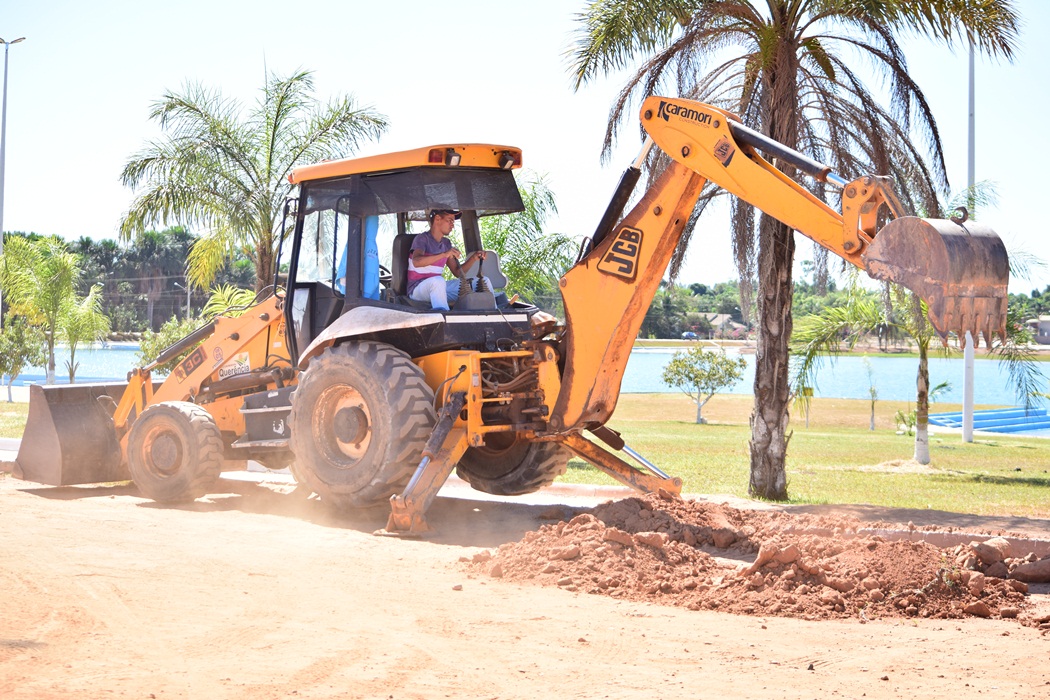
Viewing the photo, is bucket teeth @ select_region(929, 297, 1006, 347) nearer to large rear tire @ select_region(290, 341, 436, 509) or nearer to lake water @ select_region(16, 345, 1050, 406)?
large rear tire @ select_region(290, 341, 436, 509)

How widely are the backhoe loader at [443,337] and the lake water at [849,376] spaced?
149 feet

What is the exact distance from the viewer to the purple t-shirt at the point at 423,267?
1001 centimetres

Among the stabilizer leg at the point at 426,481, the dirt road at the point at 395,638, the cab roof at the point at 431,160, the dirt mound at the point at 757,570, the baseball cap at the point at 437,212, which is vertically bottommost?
the dirt road at the point at 395,638

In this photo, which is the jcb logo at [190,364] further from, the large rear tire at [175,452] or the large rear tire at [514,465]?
the large rear tire at [514,465]

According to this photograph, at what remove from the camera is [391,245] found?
10344mm

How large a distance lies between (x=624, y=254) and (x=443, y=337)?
1.71 meters

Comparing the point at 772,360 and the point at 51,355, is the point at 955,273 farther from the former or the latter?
the point at 51,355

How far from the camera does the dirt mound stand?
6785mm

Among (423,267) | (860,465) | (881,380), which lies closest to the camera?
(423,267)

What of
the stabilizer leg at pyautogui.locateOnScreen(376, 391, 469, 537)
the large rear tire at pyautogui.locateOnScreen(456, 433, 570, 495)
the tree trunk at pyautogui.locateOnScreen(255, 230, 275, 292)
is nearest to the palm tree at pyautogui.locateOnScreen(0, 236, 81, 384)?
the tree trunk at pyautogui.locateOnScreen(255, 230, 275, 292)

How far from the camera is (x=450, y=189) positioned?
10.1 m

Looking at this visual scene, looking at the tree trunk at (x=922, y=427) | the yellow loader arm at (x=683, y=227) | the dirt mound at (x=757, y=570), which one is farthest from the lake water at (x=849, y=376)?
the dirt mound at (x=757, y=570)

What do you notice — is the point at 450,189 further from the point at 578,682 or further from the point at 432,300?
the point at 578,682

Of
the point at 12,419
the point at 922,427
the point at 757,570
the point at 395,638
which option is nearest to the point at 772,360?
the point at 757,570
